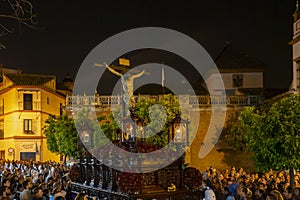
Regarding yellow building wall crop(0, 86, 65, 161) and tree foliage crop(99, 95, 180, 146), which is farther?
yellow building wall crop(0, 86, 65, 161)

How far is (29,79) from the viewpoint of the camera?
4597 centimetres

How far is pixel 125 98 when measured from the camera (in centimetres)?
1377

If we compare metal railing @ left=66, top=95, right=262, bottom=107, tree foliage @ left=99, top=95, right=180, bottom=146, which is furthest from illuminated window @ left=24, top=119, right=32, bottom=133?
tree foliage @ left=99, top=95, right=180, bottom=146

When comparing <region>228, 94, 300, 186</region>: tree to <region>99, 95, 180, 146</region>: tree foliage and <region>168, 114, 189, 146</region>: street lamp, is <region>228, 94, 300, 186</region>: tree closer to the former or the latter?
<region>168, 114, 189, 146</region>: street lamp

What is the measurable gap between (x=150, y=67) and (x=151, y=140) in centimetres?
736

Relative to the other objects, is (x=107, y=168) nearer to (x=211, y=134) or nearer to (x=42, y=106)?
(x=211, y=134)

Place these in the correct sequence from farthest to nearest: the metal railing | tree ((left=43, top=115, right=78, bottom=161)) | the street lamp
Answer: the metal railing, tree ((left=43, top=115, right=78, bottom=161)), the street lamp

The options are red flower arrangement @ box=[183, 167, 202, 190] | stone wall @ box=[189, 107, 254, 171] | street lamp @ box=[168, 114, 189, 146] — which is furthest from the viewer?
stone wall @ box=[189, 107, 254, 171]

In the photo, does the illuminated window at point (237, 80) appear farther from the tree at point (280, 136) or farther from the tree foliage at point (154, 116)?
the tree at point (280, 136)

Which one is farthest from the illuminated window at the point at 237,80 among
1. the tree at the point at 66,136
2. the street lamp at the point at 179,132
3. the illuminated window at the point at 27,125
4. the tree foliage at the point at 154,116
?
the street lamp at the point at 179,132

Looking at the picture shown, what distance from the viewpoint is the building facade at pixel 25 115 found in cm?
4500

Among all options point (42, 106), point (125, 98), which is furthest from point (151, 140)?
point (42, 106)

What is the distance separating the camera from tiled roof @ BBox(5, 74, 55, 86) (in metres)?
45.2

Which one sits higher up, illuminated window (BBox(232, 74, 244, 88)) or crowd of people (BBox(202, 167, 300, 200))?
illuminated window (BBox(232, 74, 244, 88))
